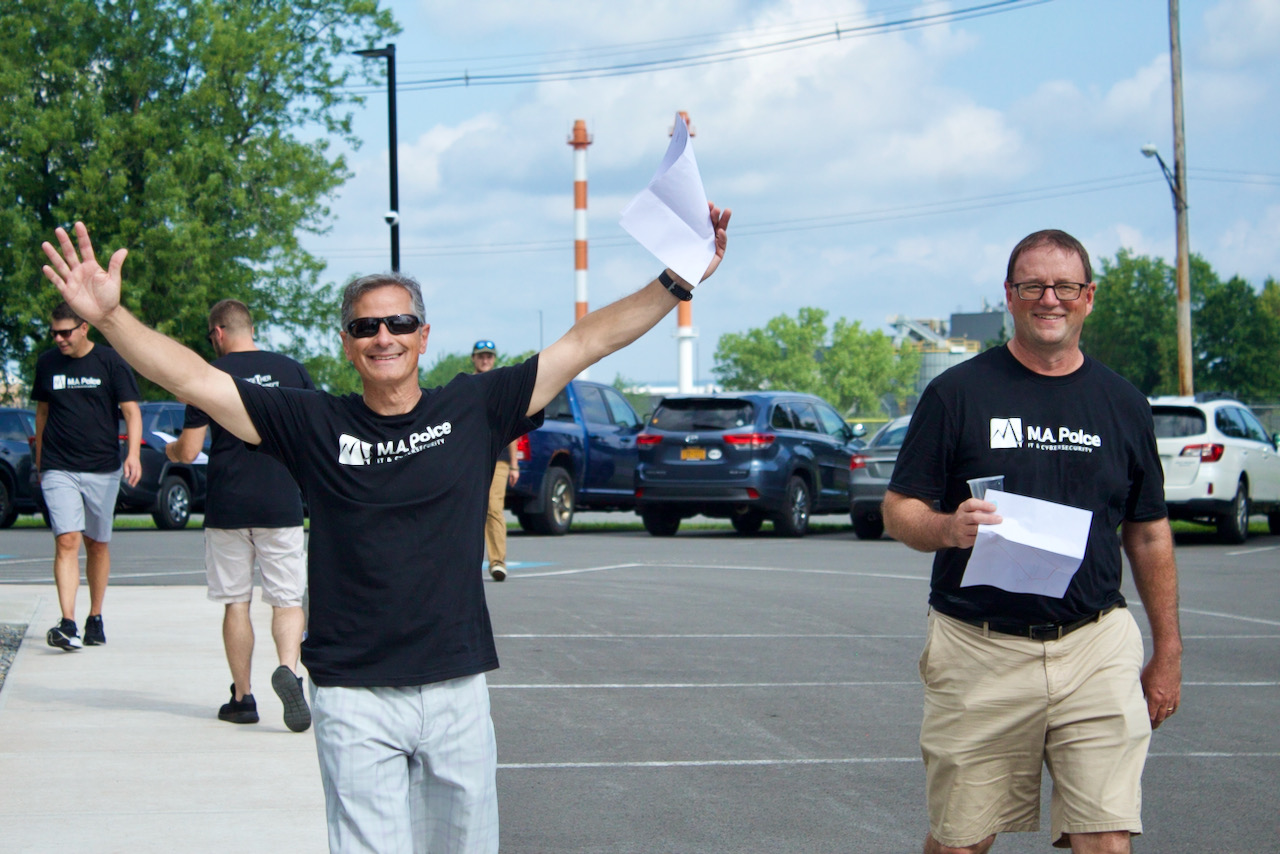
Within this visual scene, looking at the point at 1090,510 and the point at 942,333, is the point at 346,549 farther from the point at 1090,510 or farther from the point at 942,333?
the point at 942,333

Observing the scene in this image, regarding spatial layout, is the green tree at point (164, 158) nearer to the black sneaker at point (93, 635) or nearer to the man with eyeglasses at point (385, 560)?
the black sneaker at point (93, 635)

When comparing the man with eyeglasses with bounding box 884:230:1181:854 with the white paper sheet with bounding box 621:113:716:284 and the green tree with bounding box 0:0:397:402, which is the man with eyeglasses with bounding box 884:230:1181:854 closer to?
the white paper sheet with bounding box 621:113:716:284

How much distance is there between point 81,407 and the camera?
339 inches

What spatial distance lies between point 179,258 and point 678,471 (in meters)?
16.8

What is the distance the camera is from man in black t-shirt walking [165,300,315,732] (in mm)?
→ 6773

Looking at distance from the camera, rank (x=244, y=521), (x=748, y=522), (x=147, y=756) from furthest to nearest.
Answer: (x=748, y=522) < (x=244, y=521) < (x=147, y=756)

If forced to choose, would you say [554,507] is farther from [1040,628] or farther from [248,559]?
[1040,628]

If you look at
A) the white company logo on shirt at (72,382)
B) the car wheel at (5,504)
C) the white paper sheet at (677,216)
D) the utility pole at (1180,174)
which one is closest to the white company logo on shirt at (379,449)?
the white paper sheet at (677,216)

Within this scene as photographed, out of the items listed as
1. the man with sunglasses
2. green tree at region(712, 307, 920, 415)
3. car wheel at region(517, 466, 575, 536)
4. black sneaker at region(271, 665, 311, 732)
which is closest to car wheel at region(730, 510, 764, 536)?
car wheel at region(517, 466, 575, 536)

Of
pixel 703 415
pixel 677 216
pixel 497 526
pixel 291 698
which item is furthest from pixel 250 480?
pixel 703 415

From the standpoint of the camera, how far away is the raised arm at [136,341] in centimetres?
324

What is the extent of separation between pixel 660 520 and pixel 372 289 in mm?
16344

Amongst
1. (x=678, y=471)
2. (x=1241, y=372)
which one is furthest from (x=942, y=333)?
(x=678, y=471)

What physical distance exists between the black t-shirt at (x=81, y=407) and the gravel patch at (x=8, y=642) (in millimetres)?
1125
